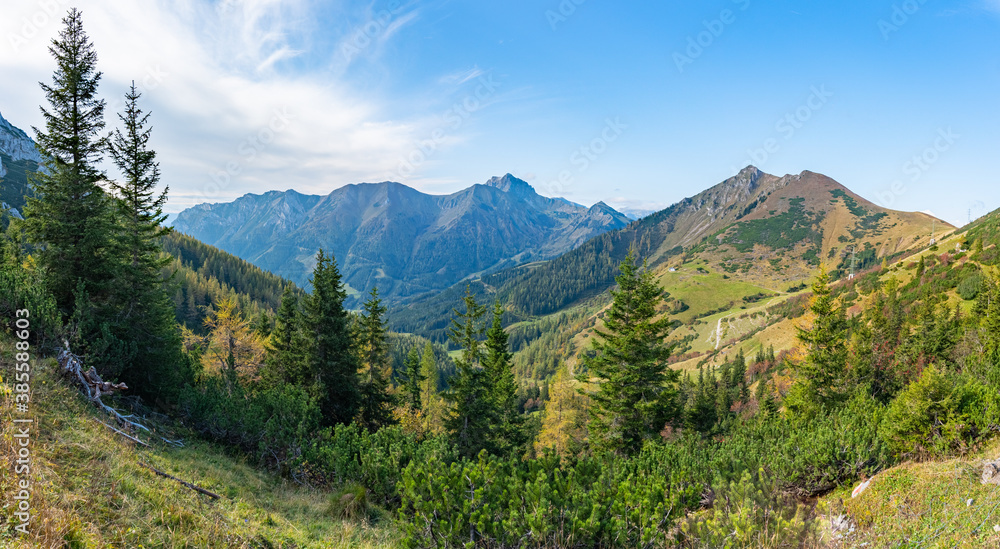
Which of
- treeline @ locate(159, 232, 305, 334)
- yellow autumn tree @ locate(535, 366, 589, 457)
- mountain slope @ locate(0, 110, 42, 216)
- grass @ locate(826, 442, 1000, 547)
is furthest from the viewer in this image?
mountain slope @ locate(0, 110, 42, 216)

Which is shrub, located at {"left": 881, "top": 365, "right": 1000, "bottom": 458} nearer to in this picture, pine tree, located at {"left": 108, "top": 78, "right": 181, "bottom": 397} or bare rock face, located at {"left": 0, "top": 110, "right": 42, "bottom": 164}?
pine tree, located at {"left": 108, "top": 78, "right": 181, "bottom": 397}

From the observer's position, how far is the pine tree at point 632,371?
64.7 feet

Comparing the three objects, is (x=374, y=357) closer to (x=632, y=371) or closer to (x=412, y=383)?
(x=412, y=383)

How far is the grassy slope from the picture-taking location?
502 centimetres

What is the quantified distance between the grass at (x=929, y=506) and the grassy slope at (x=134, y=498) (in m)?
10.0

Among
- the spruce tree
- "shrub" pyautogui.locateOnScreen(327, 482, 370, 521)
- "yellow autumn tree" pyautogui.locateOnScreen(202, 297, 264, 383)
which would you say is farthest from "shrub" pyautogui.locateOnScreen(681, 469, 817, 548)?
"yellow autumn tree" pyautogui.locateOnScreen(202, 297, 264, 383)

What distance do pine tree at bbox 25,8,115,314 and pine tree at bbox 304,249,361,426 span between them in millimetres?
9022

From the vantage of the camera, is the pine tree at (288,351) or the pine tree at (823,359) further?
the pine tree at (823,359)

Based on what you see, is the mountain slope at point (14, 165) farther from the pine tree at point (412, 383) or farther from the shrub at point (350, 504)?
the shrub at point (350, 504)

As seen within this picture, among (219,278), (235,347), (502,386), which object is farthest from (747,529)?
(219,278)

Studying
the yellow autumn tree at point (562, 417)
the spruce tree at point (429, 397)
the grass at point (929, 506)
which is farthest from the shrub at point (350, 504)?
the yellow autumn tree at point (562, 417)

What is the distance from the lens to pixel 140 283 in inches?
707

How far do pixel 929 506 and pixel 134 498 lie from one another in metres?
14.8

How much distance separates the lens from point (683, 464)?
35.9ft
